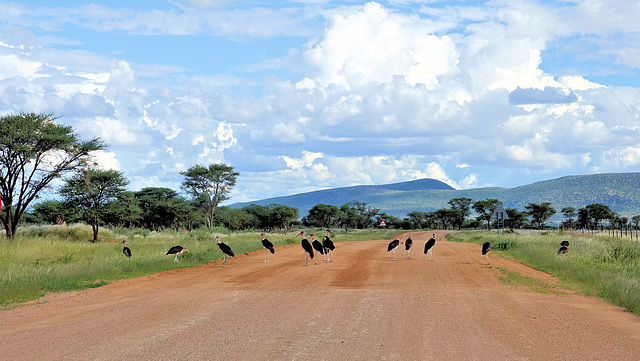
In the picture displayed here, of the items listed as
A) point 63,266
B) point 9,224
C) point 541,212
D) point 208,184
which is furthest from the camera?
point 541,212

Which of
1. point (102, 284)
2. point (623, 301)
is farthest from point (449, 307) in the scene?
point (102, 284)

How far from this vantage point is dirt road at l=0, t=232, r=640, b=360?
7.89 metres

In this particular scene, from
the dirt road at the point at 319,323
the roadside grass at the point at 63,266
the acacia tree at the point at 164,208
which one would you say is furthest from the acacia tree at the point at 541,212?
the dirt road at the point at 319,323

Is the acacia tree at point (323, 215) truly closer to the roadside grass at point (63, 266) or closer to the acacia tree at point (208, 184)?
the acacia tree at point (208, 184)

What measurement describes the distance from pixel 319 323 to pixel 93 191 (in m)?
36.3

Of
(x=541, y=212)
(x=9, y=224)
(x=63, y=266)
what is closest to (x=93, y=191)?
(x=9, y=224)

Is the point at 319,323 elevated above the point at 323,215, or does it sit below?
below

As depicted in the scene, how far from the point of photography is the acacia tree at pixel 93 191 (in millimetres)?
41156

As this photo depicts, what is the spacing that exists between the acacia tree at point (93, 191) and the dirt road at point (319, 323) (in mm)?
27138

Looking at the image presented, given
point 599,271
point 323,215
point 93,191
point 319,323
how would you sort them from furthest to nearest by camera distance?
point 323,215
point 93,191
point 599,271
point 319,323

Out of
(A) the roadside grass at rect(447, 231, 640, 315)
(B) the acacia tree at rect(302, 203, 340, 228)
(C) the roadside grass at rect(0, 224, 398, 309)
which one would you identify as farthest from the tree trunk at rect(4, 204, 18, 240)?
(B) the acacia tree at rect(302, 203, 340, 228)

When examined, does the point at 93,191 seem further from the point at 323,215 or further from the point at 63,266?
the point at 323,215

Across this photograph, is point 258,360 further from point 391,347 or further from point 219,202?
point 219,202

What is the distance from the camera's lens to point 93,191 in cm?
4203
